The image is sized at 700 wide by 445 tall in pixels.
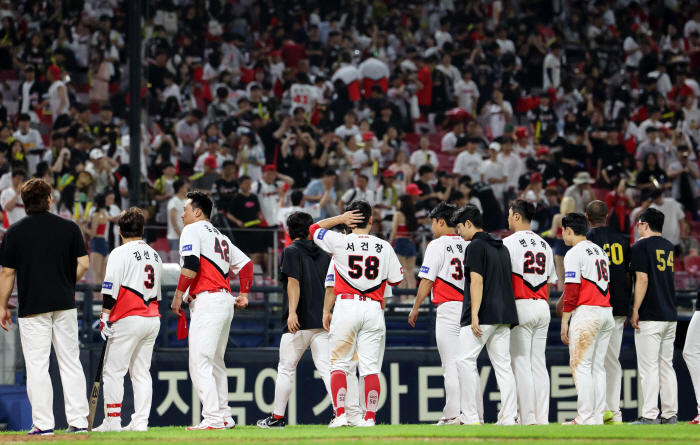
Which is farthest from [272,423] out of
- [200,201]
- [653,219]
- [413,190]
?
[413,190]

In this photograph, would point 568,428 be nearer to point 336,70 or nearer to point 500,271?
point 500,271

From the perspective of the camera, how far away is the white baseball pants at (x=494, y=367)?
22.5ft

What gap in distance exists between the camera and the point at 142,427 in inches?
253

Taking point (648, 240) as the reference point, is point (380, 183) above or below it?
above

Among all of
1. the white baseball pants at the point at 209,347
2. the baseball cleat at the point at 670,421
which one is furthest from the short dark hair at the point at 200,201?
the baseball cleat at the point at 670,421

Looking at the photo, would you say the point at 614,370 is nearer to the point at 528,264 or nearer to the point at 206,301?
the point at 528,264

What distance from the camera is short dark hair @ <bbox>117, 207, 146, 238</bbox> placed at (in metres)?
6.51

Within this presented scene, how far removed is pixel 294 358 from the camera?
723 centimetres

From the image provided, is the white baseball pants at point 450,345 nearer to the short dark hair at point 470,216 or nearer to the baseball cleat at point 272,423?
the short dark hair at point 470,216

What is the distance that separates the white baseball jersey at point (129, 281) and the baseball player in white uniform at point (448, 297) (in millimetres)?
2241

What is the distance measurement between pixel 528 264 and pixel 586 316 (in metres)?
0.68

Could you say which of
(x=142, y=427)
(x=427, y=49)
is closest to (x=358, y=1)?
(x=427, y=49)

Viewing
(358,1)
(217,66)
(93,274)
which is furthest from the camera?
(358,1)

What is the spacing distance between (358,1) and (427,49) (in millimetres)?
2339
